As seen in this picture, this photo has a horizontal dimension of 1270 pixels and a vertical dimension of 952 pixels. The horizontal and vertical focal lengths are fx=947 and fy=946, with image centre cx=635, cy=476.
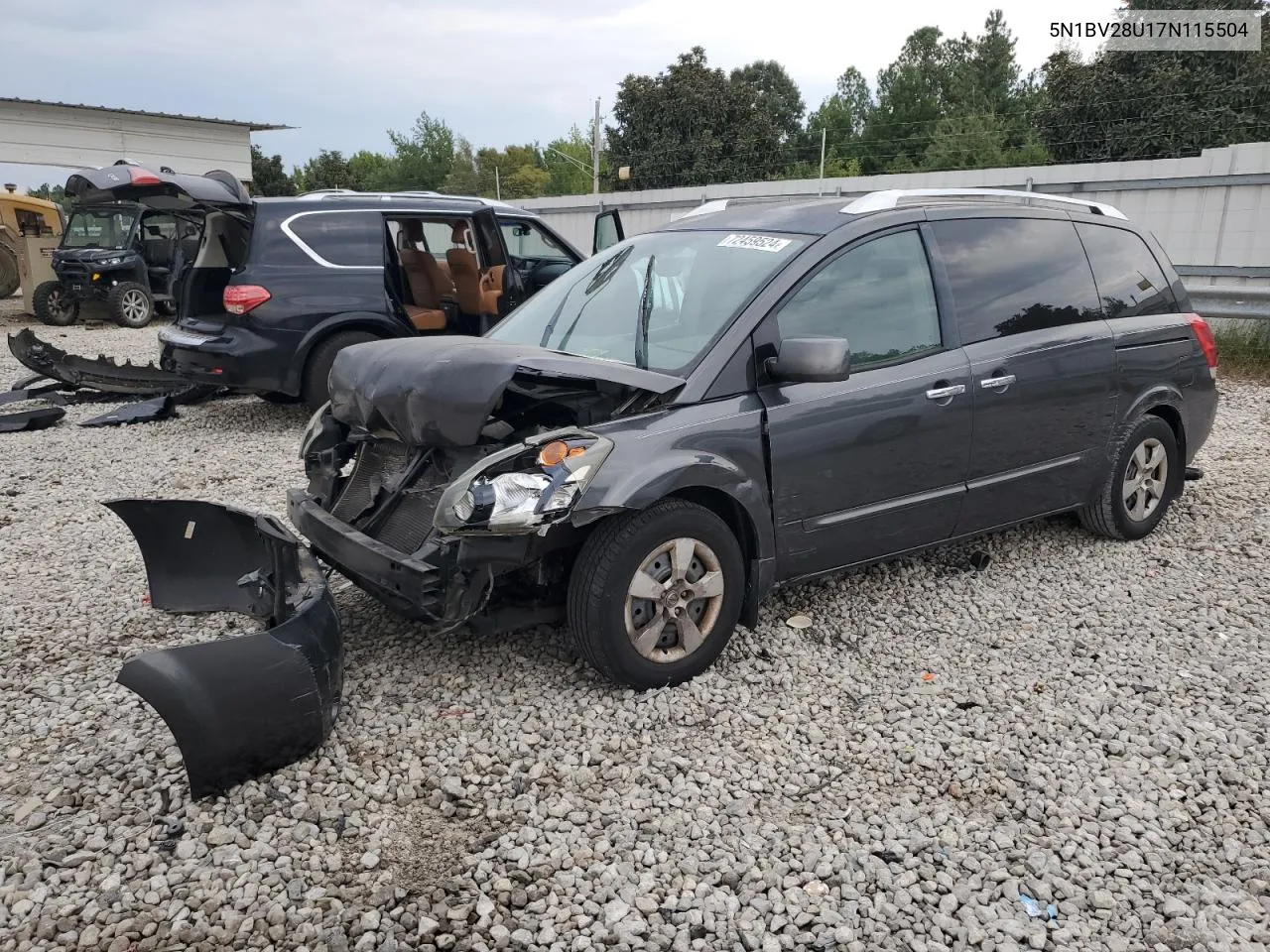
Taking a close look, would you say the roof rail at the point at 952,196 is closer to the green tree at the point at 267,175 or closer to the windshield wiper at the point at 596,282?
the windshield wiper at the point at 596,282

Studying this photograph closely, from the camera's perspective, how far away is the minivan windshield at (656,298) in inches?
155

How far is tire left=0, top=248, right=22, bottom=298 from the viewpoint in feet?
64.0

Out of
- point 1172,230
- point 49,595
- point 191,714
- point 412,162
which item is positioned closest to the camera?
point 191,714

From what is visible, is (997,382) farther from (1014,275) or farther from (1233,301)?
(1233,301)

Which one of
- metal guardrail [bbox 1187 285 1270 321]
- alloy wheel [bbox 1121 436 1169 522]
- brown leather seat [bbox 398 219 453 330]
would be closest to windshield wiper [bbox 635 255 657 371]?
alloy wheel [bbox 1121 436 1169 522]

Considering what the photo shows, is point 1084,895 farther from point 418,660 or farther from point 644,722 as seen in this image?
point 418,660

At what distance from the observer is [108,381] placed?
930 cm

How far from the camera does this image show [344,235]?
26.5ft

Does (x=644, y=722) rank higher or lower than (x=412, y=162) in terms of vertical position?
lower

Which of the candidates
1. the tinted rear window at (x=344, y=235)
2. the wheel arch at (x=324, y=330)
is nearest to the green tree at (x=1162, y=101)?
the tinted rear window at (x=344, y=235)

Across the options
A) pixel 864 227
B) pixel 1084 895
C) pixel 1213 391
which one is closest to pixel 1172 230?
pixel 1213 391

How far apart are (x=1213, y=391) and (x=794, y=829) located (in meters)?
4.16

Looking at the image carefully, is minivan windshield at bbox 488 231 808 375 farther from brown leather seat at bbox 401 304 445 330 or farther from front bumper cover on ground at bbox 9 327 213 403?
front bumper cover on ground at bbox 9 327 213 403

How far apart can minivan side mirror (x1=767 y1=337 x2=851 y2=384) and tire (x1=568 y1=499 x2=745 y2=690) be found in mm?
641
